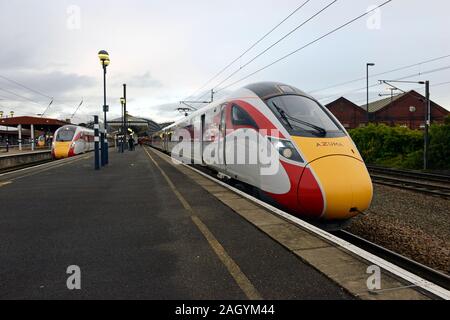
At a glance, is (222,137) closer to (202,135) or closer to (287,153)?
(202,135)

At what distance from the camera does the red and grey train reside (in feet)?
18.7

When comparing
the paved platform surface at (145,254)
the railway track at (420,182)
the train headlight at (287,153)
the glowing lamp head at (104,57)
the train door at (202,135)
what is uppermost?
the glowing lamp head at (104,57)

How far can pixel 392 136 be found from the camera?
25203 millimetres

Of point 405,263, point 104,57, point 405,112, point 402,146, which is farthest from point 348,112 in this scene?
point 405,263

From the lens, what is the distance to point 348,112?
193ft

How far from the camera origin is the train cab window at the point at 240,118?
7.68 meters

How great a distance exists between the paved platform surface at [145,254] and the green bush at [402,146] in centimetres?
1870

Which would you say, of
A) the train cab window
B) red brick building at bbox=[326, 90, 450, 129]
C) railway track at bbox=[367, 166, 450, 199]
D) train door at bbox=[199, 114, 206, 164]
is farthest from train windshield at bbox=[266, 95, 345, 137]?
red brick building at bbox=[326, 90, 450, 129]

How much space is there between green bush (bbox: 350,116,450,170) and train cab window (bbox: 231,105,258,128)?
1706 centimetres

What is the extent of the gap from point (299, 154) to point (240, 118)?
256cm

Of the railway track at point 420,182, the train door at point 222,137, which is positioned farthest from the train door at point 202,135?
the railway track at point 420,182

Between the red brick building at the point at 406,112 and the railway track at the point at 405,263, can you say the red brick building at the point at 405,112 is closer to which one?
the red brick building at the point at 406,112

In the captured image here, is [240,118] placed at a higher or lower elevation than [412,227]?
higher

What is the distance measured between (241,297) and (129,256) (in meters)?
1.71
